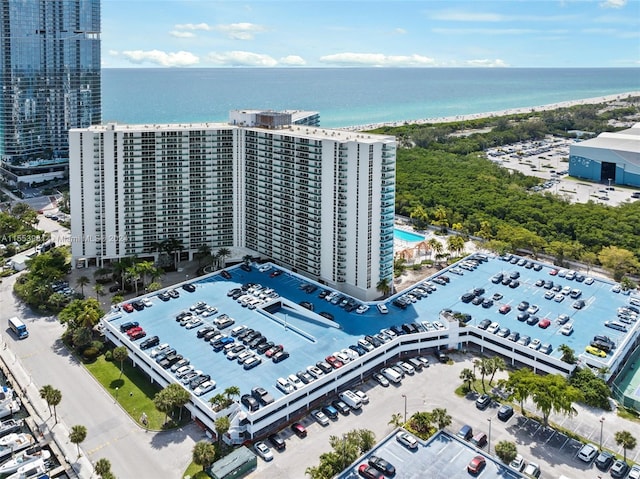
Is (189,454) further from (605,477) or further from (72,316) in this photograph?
(605,477)

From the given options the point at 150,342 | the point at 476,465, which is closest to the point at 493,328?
the point at 476,465

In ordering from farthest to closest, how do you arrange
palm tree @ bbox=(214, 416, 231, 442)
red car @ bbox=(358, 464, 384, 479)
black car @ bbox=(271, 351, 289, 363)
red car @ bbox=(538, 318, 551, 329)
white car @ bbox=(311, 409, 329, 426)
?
red car @ bbox=(538, 318, 551, 329)
black car @ bbox=(271, 351, 289, 363)
white car @ bbox=(311, 409, 329, 426)
palm tree @ bbox=(214, 416, 231, 442)
red car @ bbox=(358, 464, 384, 479)

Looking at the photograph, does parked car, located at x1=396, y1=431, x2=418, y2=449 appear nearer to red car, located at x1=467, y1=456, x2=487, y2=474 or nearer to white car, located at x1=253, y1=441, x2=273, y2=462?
red car, located at x1=467, y1=456, x2=487, y2=474

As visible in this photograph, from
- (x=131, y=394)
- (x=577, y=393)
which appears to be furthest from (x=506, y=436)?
(x=131, y=394)

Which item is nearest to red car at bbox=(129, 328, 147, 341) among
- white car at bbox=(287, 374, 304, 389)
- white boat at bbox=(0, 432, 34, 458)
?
white boat at bbox=(0, 432, 34, 458)

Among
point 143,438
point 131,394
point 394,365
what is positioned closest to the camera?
point 143,438

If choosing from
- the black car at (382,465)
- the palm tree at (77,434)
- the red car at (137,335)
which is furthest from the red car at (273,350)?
the palm tree at (77,434)

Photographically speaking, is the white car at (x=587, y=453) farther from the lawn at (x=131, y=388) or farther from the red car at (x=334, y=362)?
the lawn at (x=131, y=388)
